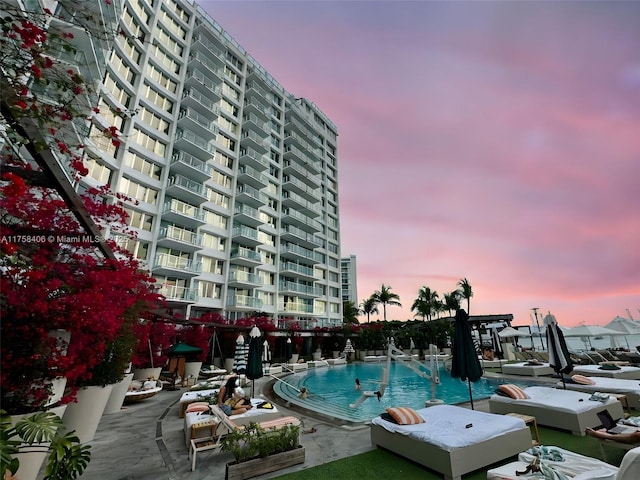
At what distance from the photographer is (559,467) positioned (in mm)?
4320

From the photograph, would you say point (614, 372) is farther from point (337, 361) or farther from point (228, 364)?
point (228, 364)

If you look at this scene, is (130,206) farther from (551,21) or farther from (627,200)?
(627,200)

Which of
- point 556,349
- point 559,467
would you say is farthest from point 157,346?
point 556,349

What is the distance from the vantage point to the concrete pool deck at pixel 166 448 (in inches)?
229

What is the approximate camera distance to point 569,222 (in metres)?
18.0

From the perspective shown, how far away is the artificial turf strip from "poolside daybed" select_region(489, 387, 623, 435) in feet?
1.73

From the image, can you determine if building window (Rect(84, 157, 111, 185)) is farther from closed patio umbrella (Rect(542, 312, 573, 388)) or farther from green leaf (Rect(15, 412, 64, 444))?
closed patio umbrella (Rect(542, 312, 573, 388))

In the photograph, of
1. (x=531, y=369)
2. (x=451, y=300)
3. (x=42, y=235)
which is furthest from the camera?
(x=451, y=300)

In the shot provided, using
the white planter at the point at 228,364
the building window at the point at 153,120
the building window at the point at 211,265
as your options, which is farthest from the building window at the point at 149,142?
the white planter at the point at 228,364

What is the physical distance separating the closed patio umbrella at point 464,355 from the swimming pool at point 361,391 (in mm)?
Answer: 3395

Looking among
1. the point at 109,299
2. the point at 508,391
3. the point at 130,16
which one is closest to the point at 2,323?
the point at 109,299

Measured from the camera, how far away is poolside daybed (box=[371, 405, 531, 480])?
5.13 metres

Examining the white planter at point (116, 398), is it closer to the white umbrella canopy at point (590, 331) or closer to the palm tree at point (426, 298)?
the white umbrella canopy at point (590, 331)

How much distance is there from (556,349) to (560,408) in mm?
3973
